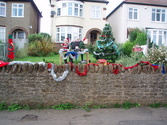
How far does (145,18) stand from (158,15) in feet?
6.88

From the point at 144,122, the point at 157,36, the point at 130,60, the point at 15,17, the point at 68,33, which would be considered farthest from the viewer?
the point at 157,36

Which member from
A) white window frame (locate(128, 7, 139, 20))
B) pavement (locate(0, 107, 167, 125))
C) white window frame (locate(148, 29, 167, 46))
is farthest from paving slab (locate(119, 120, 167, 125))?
white window frame (locate(148, 29, 167, 46))

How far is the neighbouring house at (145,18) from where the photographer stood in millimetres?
20906

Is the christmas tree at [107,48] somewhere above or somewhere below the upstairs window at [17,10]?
below

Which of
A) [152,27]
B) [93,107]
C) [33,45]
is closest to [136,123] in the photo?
[93,107]

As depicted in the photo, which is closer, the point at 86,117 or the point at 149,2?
the point at 86,117

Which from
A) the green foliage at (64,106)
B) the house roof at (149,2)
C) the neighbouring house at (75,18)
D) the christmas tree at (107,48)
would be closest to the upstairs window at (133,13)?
the house roof at (149,2)

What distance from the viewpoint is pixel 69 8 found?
20.3 meters

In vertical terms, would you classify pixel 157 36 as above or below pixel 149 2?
below

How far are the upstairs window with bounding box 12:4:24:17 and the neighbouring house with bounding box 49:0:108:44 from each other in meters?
3.74

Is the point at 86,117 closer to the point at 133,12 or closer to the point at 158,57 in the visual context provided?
the point at 158,57

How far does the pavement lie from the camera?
441cm

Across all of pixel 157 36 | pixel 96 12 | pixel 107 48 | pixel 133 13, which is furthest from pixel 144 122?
pixel 157 36

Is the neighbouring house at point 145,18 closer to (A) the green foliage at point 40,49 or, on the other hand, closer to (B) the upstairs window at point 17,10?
(A) the green foliage at point 40,49
